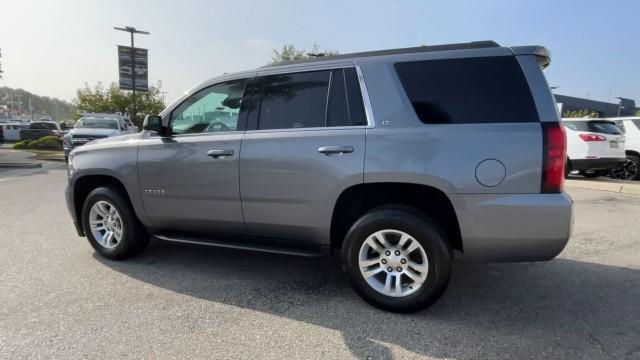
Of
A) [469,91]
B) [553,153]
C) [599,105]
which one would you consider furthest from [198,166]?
[599,105]

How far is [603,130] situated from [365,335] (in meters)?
10.1

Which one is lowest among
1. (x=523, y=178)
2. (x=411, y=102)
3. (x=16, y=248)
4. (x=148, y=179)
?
(x=16, y=248)

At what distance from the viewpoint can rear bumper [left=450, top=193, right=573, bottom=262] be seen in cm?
291

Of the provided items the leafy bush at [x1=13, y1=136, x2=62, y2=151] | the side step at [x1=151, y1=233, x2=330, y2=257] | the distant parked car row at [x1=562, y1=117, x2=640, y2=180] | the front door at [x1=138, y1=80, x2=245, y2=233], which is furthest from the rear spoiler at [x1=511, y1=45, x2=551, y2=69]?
the leafy bush at [x1=13, y1=136, x2=62, y2=151]

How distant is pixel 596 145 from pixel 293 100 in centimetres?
950

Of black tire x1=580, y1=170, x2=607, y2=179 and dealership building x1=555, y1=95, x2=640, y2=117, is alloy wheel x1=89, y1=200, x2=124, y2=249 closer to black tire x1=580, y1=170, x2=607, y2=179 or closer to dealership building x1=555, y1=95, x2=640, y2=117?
black tire x1=580, y1=170, x2=607, y2=179

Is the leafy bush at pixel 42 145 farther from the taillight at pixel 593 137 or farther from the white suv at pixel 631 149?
the white suv at pixel 631 149

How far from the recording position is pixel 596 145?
10242 mm

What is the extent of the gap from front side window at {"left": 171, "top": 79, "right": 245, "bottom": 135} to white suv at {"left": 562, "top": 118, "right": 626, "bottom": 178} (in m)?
9.08

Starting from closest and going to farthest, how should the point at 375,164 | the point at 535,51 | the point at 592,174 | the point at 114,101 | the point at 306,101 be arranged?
the point at 535,51
the point at 375,164
the point at 306,101
the point at 592,174
the point at 114,101

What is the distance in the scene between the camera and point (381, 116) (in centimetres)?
329

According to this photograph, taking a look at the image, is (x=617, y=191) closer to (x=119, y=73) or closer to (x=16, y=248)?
(x=16, y=248)

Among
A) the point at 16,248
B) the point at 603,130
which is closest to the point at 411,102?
the point at 16,248

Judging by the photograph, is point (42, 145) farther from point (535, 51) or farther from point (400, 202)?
point (535, 51)
